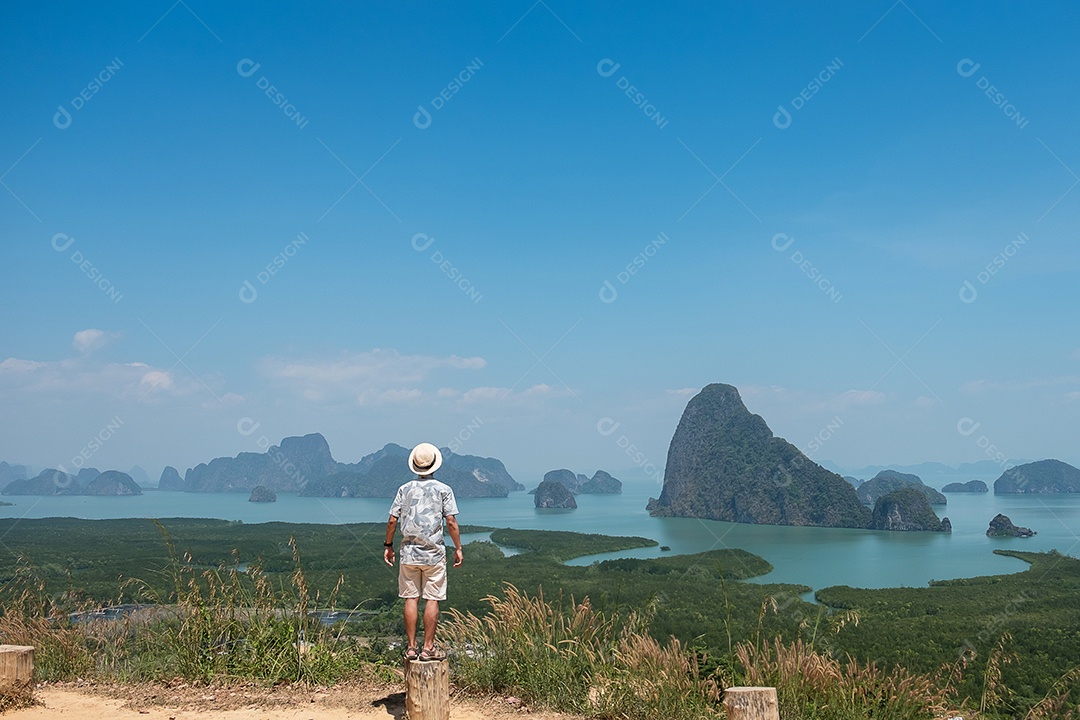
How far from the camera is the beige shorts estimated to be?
429 centimetres

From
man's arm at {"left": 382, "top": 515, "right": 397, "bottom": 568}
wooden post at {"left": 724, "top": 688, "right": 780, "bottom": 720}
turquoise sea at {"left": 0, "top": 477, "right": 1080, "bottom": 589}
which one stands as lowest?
turquoise sea at {"left": 0, "top": 477, "right": 1080, "bottom": 589}

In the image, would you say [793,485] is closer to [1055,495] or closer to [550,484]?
[550,484]

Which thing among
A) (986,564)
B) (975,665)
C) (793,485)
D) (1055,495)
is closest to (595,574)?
(975,665)

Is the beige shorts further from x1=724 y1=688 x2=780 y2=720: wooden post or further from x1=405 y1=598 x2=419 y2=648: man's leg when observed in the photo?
x1=724 y1=688 x2=780 y2=720: wooden post

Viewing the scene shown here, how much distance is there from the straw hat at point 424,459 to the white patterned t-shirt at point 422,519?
0.10m

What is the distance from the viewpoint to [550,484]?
133875 mm

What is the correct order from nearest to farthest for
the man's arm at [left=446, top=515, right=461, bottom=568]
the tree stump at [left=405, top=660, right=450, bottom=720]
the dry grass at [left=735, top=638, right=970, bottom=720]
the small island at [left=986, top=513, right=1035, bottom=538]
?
the tree stump at [left=405, top=660, right=450, bottom=720] < the dry grass at [left=735, top=638, right=970, bottom=720] < the man's arm at [left=446, top=515, right=461, bottom=568] < the small island at [left=986, top=513, right=1035, bottom=538]

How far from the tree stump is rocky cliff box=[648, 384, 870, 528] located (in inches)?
3718

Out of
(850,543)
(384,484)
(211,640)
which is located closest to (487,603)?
(211,640)

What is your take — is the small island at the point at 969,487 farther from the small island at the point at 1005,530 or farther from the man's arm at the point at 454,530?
the man's arm at the point at 454,530

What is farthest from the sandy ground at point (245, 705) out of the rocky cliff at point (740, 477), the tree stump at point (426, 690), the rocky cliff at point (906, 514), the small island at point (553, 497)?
the small island at point (553, 497)

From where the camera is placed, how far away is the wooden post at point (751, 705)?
329 cm

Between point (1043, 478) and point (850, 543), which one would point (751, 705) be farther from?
point (1043, 478)

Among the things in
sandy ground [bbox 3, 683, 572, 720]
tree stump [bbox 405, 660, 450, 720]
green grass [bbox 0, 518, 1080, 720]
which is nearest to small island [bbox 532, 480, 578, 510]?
green grass [bbox 0, 518, 1080, 720]
